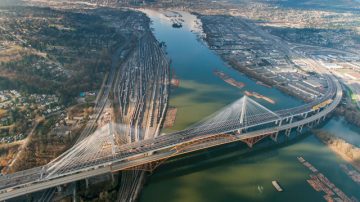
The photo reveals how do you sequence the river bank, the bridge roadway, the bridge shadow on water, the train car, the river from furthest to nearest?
the train car
the river bank
the bridge shadow on water
the river
the bridge roadway

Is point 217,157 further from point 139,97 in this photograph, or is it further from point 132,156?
point 139,97

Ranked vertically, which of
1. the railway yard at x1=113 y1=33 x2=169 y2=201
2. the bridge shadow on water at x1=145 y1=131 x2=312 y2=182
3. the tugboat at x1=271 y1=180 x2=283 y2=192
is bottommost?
the tugboat at x1=271 y1=180 x2=283 y2=192

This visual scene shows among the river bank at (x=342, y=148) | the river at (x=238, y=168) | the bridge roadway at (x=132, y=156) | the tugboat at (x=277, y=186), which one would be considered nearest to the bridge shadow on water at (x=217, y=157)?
the river at (x=238, y=168)

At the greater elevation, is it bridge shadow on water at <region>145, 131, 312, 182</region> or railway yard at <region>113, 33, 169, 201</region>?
railway yard at <region>113, 33, 169, 201</region>

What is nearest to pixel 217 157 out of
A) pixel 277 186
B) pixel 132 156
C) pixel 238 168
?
pixel 238 168

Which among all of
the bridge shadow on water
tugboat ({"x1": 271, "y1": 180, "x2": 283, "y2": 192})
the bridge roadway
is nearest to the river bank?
the bridge roadway

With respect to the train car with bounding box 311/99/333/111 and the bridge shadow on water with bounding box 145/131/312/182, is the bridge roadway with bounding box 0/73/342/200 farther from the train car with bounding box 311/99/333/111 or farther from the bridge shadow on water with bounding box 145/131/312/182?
the train car with bounding box 311/99/333/111

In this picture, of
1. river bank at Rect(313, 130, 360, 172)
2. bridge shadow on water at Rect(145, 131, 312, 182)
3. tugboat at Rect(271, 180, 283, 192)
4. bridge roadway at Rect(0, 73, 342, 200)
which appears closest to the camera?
bridge roadway at Rect(0, 73, 342, 200)

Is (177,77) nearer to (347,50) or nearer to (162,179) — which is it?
(162,179)

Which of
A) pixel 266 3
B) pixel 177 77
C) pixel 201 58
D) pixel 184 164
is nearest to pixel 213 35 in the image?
pixel 201 58
